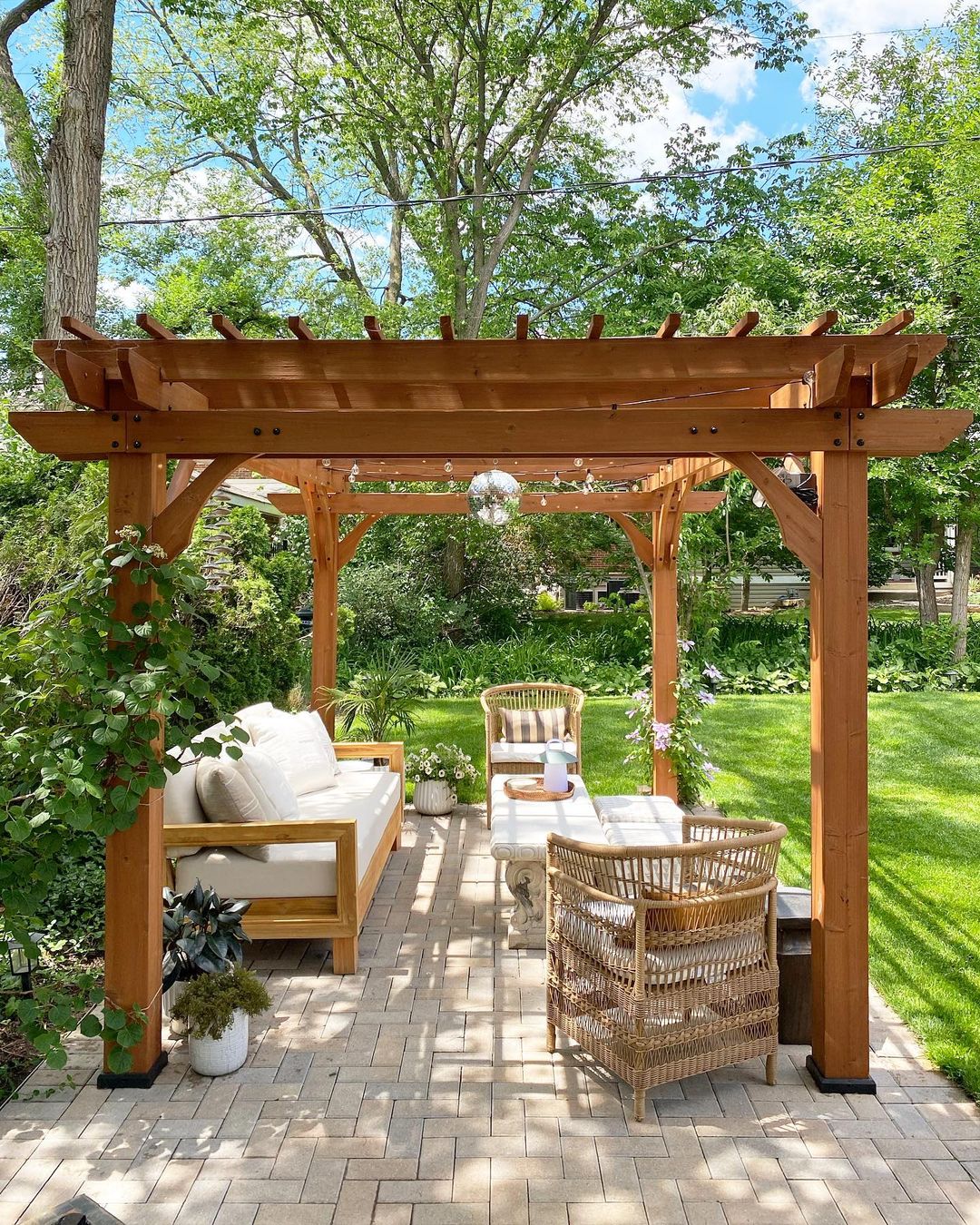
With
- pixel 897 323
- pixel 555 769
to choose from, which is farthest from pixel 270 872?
pixel 897 323

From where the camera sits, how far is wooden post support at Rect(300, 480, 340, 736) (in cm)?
691

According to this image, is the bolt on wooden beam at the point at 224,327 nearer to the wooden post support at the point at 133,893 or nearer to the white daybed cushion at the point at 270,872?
the wooden post support at the point at 133,893

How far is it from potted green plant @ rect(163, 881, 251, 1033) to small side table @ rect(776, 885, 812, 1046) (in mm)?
2213

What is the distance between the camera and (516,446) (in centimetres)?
342

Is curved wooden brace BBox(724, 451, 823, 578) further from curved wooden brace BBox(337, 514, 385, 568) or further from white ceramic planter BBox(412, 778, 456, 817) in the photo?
white ceramic planter BBox(412, 778, 456, 817)

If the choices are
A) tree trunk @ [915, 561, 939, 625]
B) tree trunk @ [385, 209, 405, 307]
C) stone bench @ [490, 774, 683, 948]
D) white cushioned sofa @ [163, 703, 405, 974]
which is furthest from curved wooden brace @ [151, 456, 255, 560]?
tree trunk @ [915, 561, 939, 625]

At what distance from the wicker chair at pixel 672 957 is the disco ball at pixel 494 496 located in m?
1.90

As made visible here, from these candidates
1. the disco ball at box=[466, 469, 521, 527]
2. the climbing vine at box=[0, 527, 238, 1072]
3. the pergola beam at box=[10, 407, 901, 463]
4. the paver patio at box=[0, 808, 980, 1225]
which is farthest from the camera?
the disco ball at box=[466, 469, 521, 527]

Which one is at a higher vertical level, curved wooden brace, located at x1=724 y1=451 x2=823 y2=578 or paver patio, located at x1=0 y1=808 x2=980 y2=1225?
curved wooden brace, located at x1=724 y1=451 x2=823 y2=578

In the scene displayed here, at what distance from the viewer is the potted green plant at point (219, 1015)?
10.8 ft

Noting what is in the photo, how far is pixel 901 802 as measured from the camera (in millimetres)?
7547

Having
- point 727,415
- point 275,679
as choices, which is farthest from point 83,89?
point 727,415

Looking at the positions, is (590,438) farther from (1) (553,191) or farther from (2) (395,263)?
(2) (395,263)

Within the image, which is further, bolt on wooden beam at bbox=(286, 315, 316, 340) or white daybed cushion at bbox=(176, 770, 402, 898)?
white daybed cushion at bbox=(176, 770, 402, 898)
